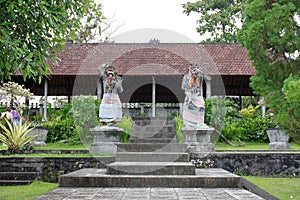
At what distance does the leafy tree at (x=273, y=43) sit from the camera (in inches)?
257

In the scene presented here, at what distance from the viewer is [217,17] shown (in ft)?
80.6

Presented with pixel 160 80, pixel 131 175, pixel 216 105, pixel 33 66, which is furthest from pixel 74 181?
pixel 160 80

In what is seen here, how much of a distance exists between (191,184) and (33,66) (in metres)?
3.20

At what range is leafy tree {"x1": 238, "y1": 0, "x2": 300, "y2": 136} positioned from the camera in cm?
653

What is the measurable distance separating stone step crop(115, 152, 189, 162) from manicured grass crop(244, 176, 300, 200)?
149 centimetres

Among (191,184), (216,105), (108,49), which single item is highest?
(108,49)

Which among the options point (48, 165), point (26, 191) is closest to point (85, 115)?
point (48, 165)

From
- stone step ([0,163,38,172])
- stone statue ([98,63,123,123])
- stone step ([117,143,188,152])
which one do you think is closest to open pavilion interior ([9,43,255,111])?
stone statue ([98,63,123,123])

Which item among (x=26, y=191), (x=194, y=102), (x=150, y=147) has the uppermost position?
(x=194, y=102)

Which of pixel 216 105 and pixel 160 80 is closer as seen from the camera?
pixel 216 105

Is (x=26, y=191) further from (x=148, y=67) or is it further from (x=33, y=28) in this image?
(x=148, y=67)

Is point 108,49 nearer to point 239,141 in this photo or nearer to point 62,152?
point 239,141

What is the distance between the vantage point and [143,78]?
56.5 feet

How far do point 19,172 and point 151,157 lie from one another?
2645 millimetres
